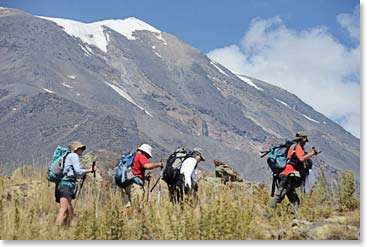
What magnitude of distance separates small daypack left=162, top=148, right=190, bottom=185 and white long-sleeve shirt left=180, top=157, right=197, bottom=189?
0.13 m

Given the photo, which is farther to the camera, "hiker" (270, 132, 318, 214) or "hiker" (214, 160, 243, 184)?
"hiker" (214, 160, 243, 184)

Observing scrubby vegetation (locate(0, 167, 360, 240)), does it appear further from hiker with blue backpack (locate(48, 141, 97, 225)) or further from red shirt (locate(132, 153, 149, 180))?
red shirt (locate(132, 153, 149, 180))

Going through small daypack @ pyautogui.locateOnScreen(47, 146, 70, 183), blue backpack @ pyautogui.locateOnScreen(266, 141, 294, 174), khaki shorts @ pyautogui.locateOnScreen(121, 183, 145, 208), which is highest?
blue backpack @ pyautogui.locateOnScreen(266, 141, 294, 174)

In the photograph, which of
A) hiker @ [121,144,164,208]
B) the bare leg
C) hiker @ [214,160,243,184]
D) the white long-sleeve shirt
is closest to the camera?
the bare leg

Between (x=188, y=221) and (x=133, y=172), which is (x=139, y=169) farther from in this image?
(x=188, y=221)

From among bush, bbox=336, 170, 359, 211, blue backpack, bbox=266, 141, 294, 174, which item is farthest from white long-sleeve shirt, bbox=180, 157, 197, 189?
bush, bbox=336, 170, 359, 211

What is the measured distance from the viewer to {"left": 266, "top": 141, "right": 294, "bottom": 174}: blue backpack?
7.56m

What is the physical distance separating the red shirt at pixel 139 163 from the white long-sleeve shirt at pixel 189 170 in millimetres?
477

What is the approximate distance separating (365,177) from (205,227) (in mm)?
1758

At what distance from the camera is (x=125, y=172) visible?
7.62m

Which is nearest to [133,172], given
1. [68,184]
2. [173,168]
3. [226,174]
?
[173,168]

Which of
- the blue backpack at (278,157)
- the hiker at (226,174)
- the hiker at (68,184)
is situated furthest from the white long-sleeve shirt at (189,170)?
the hiker at (226,174)

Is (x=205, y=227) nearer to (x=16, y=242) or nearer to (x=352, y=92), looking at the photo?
(x=16, y=242)

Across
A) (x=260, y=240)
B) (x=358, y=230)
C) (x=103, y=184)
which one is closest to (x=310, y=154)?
(x=358, y=230)
